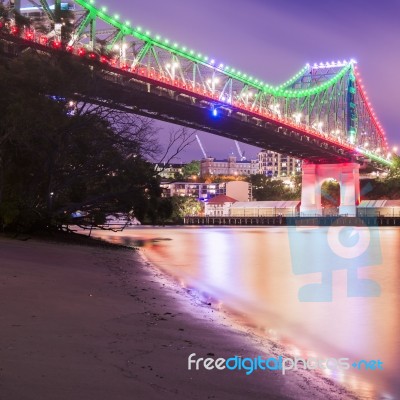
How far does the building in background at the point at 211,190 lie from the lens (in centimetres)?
9562

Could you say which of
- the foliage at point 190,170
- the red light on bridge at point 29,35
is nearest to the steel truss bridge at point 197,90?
the red light on bridge at point 29,35

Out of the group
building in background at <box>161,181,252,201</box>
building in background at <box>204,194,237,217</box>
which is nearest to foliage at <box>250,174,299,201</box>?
building in background at <box>161,181,252,201</box>

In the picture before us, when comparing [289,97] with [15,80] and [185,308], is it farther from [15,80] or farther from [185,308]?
[185,308]

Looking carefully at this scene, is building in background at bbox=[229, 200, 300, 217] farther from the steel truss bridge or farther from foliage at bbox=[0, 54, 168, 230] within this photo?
foliage at bbox=[0, 54, 168, 230]

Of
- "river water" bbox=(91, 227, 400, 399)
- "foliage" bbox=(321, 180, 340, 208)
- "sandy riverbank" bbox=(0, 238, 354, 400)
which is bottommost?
"river water" bbox=(91, 227, 400, 399)

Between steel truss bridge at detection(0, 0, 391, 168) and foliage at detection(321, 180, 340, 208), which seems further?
foliage at detection(321, 180, 340, 208)

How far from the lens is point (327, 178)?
73500mm

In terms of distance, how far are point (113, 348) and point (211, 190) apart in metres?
118

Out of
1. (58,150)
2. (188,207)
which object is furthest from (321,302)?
(188,207)

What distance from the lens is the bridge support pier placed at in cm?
7144

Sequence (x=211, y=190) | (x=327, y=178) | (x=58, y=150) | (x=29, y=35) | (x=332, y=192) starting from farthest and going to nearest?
(x=211, y=190), (x=332, y=192), (x=327, y=178), (x=29, y=35), (x=58, y=150)

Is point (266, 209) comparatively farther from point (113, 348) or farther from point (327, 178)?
point (113, 348)

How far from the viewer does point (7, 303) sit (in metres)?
6.01

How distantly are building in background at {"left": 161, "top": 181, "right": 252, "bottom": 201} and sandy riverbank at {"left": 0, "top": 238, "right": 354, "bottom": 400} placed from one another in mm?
86944
